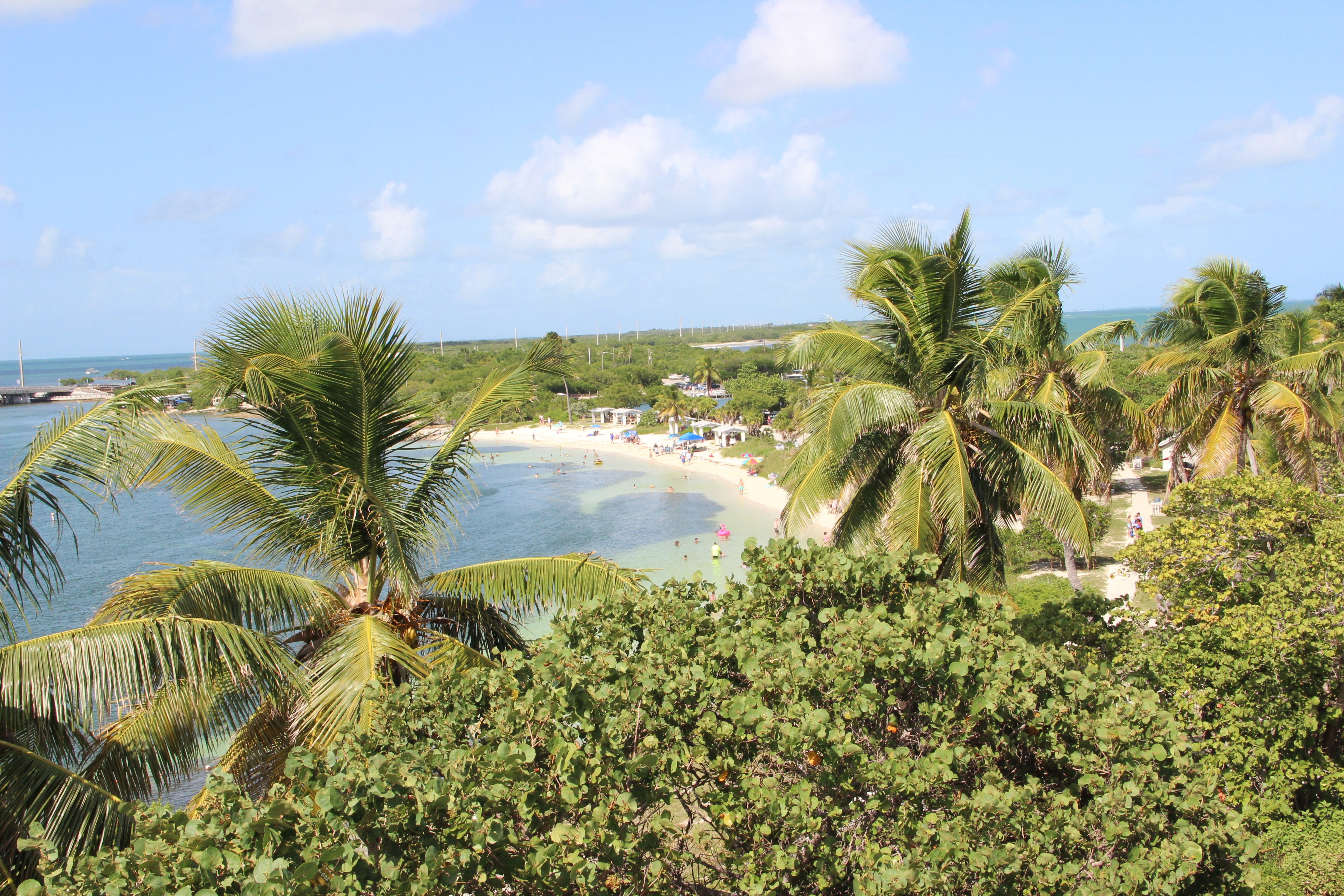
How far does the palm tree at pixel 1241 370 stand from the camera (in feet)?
44.8

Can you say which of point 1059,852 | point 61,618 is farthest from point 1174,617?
point 61,618

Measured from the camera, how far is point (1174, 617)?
831 cm

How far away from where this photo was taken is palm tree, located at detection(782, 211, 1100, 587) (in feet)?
25.7

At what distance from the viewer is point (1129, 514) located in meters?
29.5

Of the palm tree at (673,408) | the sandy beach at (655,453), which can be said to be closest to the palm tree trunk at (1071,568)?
the sandy beach at (655,453)

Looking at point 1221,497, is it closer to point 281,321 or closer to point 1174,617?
point 1174,617

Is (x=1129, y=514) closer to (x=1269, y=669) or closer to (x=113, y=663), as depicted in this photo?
(x=1269, y=669)

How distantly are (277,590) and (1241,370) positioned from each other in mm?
14969

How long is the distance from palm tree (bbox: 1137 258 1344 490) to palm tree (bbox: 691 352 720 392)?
65.0 meters

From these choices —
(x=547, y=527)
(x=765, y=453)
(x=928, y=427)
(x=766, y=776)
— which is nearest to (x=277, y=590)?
(x=766, y=776)

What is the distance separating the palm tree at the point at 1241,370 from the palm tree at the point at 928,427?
283 inches

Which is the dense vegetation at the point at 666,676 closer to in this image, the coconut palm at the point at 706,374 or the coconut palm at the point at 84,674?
the coconut palm at the point at 84,674

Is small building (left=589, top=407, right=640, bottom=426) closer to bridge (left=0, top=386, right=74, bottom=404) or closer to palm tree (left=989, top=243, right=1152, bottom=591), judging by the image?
bridge (left=0, top=386, right=74, bottom=404)

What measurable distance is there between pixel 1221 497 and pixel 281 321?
920 cm
